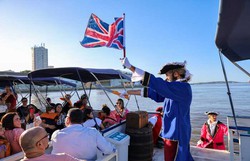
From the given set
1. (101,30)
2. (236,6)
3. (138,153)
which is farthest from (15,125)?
(236,6)

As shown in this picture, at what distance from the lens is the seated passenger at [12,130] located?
9.15 ft

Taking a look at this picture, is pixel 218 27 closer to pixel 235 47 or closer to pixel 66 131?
pixel 235 47

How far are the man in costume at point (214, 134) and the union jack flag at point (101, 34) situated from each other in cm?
289

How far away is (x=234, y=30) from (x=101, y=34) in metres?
3.35

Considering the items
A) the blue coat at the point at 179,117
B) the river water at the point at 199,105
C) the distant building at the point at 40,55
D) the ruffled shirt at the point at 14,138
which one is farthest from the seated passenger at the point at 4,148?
the distant building at the point at 40,55

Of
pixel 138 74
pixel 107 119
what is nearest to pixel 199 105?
pixel 107 119

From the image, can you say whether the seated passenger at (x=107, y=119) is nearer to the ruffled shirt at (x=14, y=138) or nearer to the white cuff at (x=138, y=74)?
the ruffled shirt at (x=14, y=138)

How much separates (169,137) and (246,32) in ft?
4.70

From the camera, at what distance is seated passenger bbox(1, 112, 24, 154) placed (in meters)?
2.79

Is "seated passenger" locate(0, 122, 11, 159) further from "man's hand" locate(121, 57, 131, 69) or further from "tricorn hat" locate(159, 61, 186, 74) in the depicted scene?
"tricorn hat" locate(159, 61, 186, 74)

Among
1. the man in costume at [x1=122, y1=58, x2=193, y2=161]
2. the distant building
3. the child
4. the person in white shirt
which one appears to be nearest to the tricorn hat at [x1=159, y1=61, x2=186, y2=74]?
the man in costume at [x1=122, y1=58, x2=193, y2=161]

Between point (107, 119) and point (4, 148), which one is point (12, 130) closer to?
point (4, 148)

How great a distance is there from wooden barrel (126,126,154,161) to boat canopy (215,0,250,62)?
1.91 meters

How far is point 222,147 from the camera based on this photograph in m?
4.90
